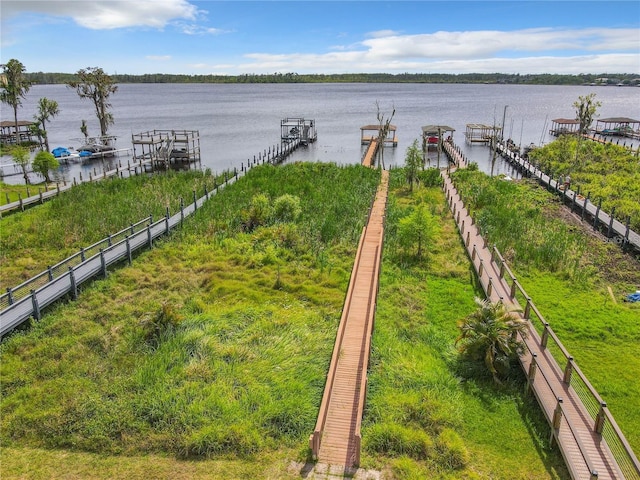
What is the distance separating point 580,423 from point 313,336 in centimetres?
734

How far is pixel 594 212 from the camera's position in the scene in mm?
28500

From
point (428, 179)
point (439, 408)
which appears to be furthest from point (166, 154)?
point (439, 408)

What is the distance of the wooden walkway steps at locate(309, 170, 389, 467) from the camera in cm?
970

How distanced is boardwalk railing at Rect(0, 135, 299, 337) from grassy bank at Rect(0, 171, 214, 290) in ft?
6.94

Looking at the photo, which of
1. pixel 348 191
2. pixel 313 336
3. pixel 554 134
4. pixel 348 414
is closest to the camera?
pixel 348 414

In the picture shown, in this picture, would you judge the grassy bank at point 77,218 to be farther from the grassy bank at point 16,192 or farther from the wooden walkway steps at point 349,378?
the wooden walkway steps at point 349,378

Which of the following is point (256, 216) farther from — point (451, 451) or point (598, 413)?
point (598, 413)

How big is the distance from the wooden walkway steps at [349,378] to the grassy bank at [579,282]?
611cm

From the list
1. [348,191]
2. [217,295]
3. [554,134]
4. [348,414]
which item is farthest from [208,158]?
[554,134]

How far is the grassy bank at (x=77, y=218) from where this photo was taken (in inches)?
832

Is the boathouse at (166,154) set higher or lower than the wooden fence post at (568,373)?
higher

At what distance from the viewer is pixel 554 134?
77875 millimetres

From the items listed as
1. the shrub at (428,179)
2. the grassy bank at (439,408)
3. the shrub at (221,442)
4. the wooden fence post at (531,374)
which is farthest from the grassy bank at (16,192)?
the wooden fence post at (531,374)

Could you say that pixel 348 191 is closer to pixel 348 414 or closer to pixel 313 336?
pixel 313 336
